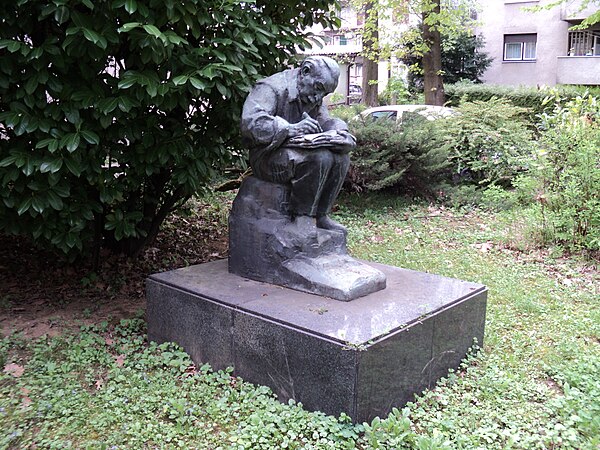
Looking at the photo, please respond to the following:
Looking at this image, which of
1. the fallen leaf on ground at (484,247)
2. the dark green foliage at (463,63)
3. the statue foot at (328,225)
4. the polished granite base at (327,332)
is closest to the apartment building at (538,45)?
the dark green foliage at (463,63)

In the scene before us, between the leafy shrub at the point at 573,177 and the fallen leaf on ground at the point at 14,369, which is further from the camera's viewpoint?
the leafy shrub at the point at 573,177

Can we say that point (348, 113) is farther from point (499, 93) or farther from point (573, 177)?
point (499, 93)

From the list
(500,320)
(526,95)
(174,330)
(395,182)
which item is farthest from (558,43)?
(174,330)

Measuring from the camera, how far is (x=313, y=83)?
3701 millimetres

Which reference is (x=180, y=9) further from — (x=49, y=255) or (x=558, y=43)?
(x=558, y=43)

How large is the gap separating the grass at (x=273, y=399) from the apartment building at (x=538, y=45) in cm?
2124

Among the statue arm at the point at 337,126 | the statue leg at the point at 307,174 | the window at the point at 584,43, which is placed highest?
the window at the point at 584,43

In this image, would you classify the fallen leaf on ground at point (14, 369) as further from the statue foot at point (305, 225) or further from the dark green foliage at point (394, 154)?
the dark green foliage at point (394, 154)

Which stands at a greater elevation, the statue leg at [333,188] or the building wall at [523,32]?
the building wall at [523,32]

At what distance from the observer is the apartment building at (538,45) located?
74.8 ft

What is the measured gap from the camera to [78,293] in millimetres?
4910

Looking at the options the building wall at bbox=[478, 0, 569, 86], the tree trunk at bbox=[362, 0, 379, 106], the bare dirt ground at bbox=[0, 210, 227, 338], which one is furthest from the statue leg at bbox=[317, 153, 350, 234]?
the building wall at bbox=[478, 0, 569, 86]

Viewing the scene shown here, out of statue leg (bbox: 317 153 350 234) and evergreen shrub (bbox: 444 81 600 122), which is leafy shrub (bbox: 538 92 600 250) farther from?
evergreen shrub (bbox: 444 81 600 122)

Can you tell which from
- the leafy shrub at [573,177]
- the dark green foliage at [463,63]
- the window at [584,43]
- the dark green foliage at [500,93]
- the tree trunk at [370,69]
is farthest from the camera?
the window at [584,43]
